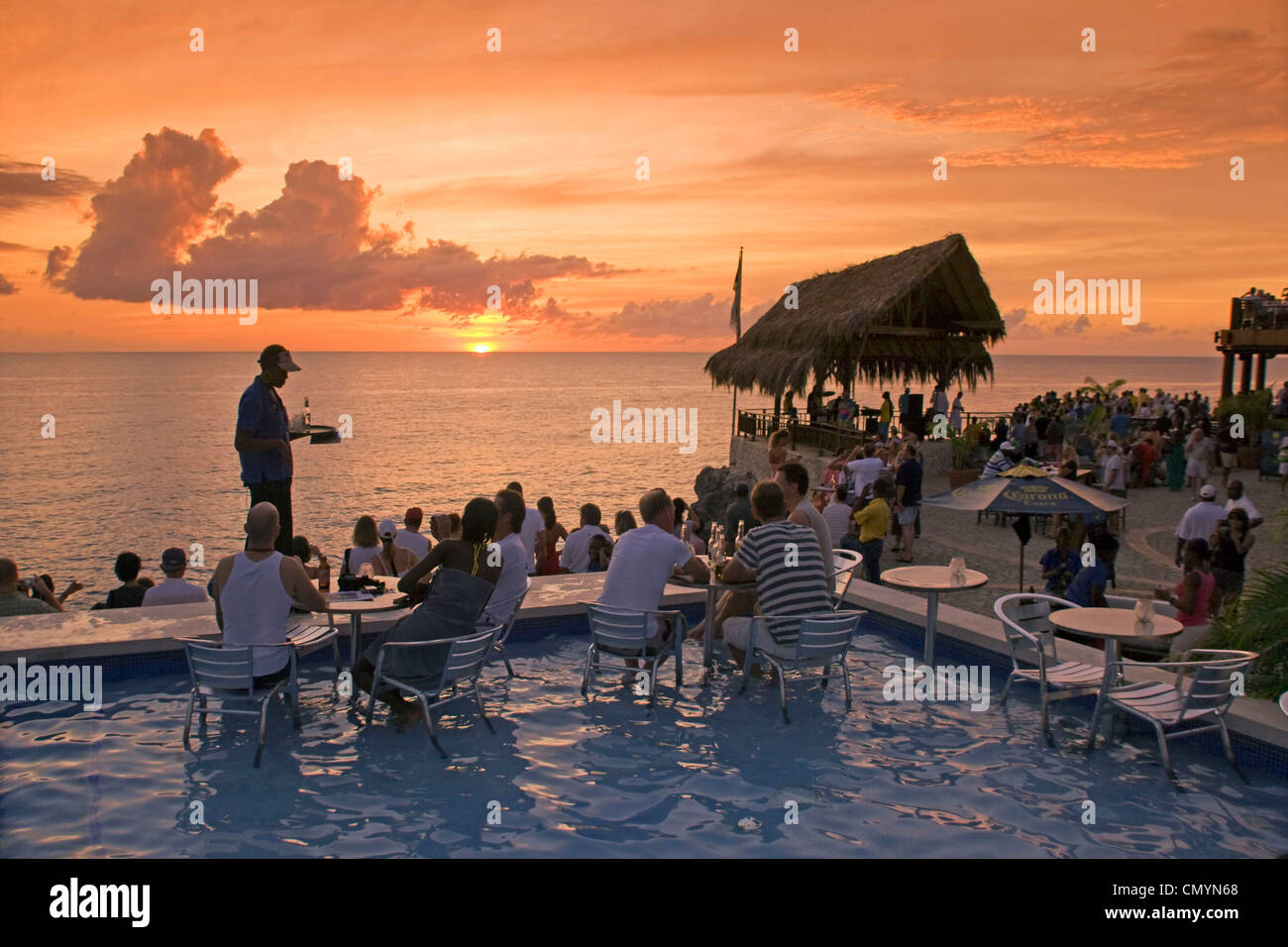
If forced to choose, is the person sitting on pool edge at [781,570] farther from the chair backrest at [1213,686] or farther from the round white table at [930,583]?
the chair backrest at [1213,686]

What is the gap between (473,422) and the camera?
81.5 meters

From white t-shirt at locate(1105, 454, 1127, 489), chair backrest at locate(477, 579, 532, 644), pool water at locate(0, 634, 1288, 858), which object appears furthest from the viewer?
white t-shirt at locate(1105, 454, 1127, 489)

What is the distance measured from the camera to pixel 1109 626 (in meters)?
5.80

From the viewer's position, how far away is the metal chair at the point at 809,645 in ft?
19.9

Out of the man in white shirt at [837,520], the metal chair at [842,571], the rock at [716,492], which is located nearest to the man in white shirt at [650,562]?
the metal chair at [842,571]

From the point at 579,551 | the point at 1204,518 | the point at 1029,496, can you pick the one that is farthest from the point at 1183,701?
the point at 1204,518

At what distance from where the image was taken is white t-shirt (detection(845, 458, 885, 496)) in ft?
48.2

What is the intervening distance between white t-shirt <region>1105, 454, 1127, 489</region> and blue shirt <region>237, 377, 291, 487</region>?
48.3 ft

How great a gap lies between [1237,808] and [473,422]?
78.8 meters

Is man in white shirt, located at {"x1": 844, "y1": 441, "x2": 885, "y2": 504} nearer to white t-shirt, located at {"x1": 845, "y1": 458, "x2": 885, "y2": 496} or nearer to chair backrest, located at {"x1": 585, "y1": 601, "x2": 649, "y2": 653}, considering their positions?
white t-shirt, located at {"x1": 845, "y1": 458, "x2": 885, "y2": 496}

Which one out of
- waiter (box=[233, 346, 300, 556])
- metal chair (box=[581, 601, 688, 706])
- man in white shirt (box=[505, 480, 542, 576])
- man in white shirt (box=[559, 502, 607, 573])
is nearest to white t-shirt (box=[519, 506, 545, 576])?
man in white shirt (box=[505, 480, 542, 576])

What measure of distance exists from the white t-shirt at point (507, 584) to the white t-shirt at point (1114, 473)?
46.9 ft

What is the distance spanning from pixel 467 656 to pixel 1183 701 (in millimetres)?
3969
